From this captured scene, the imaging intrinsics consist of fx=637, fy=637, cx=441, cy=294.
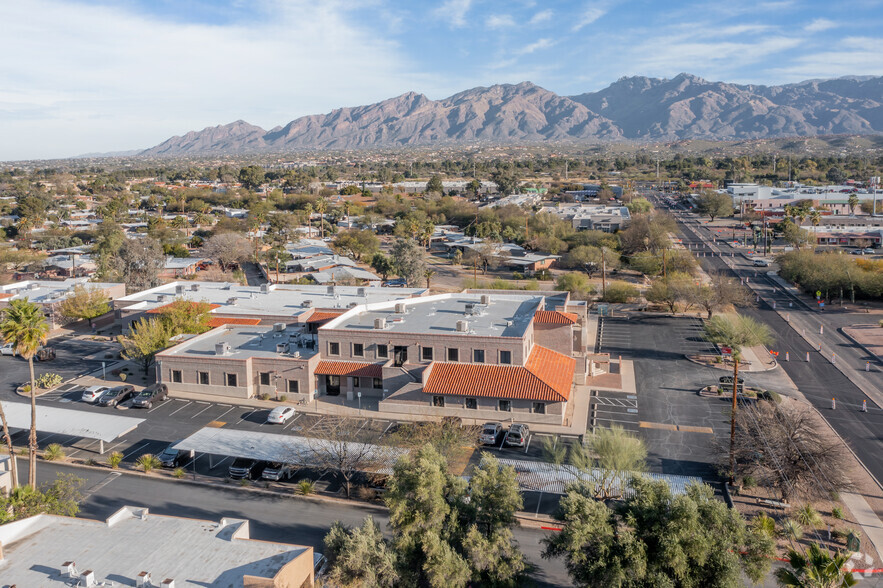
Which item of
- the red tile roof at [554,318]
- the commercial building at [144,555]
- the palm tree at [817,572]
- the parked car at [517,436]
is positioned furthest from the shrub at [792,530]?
the red tile roof at [554,318]

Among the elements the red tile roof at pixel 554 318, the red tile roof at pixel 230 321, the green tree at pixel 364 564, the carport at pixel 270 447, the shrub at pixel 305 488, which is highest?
the red tile roof at pixel 554 318

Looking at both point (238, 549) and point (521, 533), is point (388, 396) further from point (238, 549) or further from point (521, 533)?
point (238, 549)

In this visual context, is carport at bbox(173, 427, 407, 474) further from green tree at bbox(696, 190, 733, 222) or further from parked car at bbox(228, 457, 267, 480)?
green tree at bbox(696, 190, 733, 222)

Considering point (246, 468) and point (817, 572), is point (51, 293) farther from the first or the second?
point (817, 572)

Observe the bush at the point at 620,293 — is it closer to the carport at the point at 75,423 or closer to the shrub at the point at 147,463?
the carport at the point at 75,423

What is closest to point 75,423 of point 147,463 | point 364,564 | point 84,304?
point 147,463
